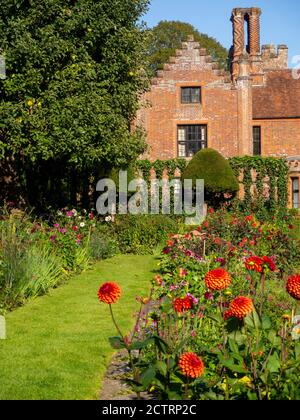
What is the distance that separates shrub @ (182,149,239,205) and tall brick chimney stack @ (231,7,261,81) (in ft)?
34.3

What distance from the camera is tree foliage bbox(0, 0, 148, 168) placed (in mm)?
13898

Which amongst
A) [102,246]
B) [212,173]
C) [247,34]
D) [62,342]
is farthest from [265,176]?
[62,342]

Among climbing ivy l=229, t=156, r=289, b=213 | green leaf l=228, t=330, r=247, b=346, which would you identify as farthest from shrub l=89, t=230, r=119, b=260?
climbing ivy l=229, t=156, r=289, b=213

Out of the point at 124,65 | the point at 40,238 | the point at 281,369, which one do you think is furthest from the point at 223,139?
the point at 281,369

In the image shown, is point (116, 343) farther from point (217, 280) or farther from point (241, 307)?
point (241, 307)

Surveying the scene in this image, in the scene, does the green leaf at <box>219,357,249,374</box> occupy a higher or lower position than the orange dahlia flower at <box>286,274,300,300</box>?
lower

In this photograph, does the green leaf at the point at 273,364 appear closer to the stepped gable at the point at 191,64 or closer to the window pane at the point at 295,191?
the window pane at the point at 295,191

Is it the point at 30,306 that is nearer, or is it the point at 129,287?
the point at 30,306

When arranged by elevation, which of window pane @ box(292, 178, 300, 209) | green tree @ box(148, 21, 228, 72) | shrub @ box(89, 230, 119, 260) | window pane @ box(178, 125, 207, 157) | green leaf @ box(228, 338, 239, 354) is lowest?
shrub @ box(89, 230, 119, 260)

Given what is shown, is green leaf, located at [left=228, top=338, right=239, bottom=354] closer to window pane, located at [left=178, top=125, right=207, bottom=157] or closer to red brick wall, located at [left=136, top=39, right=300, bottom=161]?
red brick wall, located at [left=136, top=39, right=300, bottom=161]

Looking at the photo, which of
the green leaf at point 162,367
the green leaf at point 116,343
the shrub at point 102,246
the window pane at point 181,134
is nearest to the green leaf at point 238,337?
the green leaf at point 162,367

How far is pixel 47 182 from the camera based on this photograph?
59.2 feet
